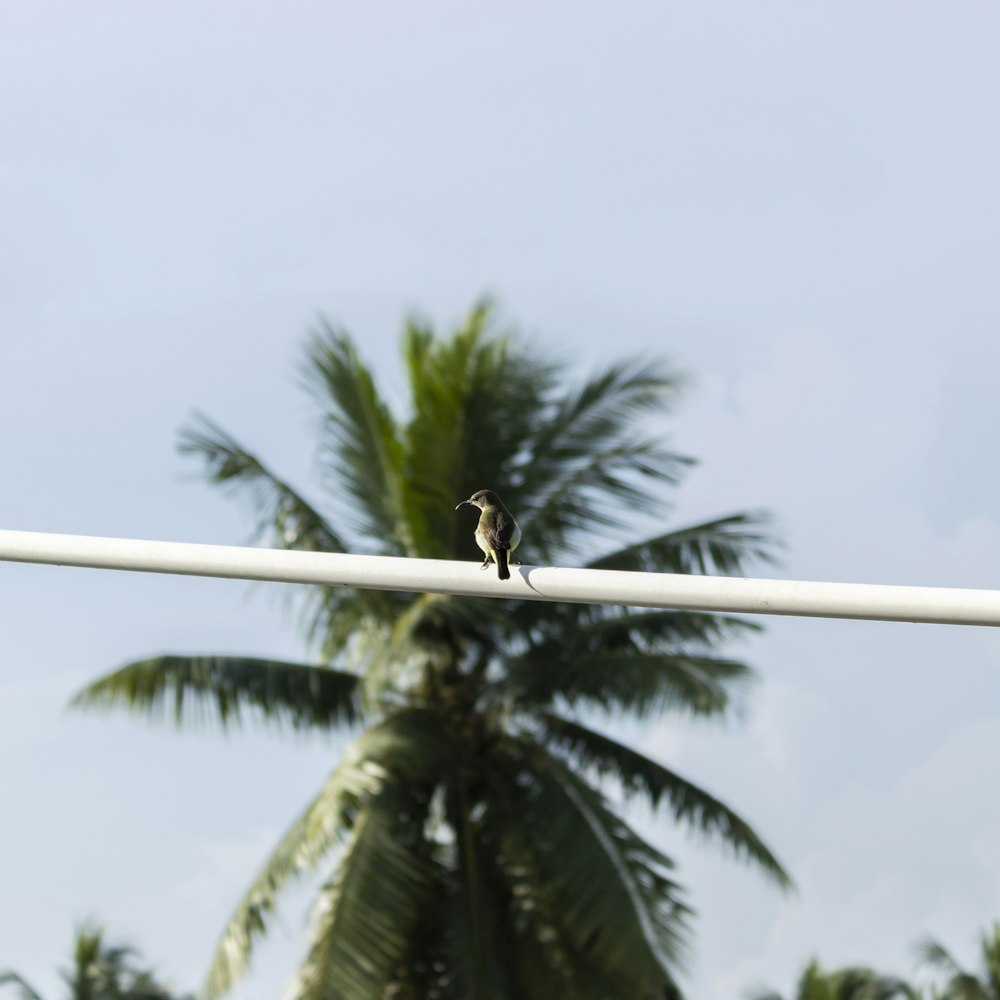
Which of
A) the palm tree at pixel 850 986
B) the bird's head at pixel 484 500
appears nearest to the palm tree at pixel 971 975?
the palm tree at pixel 850 986

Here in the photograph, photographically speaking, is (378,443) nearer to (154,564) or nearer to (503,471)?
(503,471)

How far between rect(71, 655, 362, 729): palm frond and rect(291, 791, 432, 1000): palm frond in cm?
162

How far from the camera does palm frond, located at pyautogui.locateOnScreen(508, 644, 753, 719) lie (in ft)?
55.7

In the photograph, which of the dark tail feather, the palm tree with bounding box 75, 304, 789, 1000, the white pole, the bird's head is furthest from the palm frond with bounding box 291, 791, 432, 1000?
the white pole

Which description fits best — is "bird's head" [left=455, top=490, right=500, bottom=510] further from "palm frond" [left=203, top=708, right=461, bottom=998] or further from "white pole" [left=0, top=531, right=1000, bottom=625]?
"palm frond" [left=203, top=708, right=461, bottom=998]

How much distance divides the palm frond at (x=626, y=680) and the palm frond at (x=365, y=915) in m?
2.04

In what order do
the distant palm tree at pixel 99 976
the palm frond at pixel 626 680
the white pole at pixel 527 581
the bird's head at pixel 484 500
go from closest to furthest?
the white pole at pixel 527 581, the bird's head at pixel 484 500, the palm frond at pixel 626 680, the distant palm tree at pixel 99 976

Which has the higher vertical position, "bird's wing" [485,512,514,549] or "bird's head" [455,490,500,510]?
"bird's head" [455,490,500,510]

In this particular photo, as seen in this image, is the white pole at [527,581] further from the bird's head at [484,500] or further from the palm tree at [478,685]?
the palm tree at [478,685]

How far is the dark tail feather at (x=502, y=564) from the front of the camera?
13.3 feet

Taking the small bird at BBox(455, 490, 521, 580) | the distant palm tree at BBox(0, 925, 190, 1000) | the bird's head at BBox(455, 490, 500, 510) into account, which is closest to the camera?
the small bird at BBox(455, 490, 521, 580)

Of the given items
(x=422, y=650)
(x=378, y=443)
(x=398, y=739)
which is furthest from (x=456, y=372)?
(x=398, y=739)

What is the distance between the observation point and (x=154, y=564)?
4.09 meters

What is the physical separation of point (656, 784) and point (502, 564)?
13.3 m
